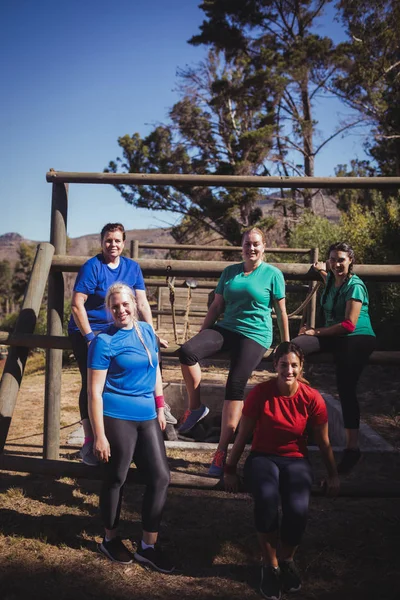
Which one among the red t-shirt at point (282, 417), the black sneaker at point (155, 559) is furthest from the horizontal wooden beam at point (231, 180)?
the black sneaker at point (155, 559)

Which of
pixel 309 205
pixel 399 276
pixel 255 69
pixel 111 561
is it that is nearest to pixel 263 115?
pixel 255 69

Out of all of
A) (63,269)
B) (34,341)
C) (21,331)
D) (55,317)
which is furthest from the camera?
(55,317)

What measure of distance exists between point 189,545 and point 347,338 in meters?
1.47

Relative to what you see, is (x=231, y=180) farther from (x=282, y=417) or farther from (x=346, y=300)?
(x=282, y=417)

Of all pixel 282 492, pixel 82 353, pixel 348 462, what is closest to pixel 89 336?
pixel 82 353

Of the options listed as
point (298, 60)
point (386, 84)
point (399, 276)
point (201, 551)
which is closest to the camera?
point (201, 551)

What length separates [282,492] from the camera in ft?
8.04

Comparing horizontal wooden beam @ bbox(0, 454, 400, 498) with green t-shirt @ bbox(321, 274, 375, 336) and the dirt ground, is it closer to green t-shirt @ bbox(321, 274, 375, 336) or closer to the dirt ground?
the dirt ground

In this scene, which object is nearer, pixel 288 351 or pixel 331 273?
pixel 288 351

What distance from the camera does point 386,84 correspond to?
18.7 m

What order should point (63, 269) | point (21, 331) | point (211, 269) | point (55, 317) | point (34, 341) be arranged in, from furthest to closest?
point (55, 317) < point (63, 269) < point (211, 269) < point (21, 331) < point (34, 341)

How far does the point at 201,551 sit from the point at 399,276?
6.64 ft

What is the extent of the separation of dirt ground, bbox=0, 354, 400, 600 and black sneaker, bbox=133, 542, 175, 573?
39 mm

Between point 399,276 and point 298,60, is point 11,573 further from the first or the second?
point 298,60
